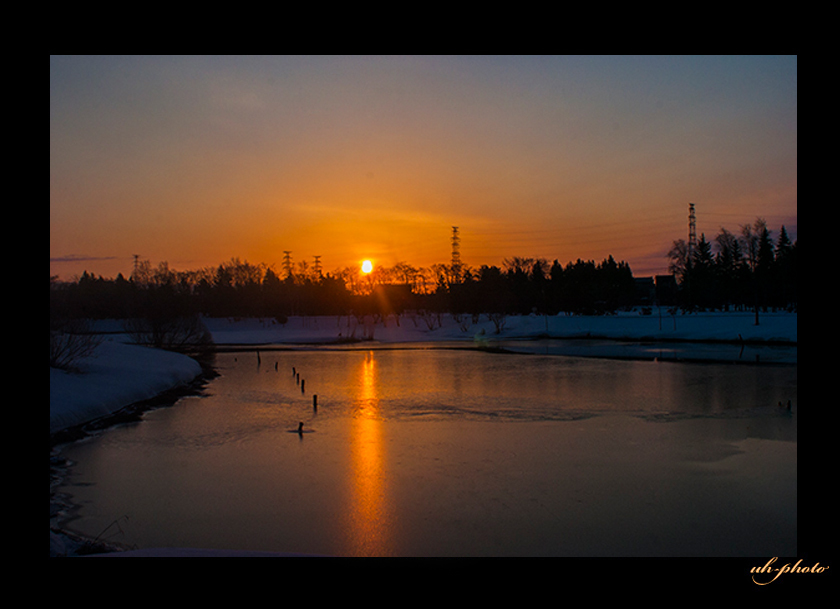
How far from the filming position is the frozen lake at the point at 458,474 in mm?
8867

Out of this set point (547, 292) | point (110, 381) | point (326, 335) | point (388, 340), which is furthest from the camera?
point (547, 292)

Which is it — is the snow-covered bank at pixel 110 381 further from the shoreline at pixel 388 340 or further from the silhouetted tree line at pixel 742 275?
the silhouetted tree line at pixel 742 275

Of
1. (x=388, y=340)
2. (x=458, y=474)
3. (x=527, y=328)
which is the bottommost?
(x=388, y=340)

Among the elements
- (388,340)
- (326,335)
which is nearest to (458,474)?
(388,340)

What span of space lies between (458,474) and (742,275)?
232 ft

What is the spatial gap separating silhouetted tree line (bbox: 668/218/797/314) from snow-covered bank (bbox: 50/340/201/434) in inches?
2210

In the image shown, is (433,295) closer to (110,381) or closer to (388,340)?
(388,340)

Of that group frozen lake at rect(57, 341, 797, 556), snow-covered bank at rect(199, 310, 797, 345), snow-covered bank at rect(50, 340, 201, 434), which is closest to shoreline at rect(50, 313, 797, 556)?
snow-covered bank at rect(199, 310, 797, 345)

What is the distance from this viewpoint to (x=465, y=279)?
95.4 m

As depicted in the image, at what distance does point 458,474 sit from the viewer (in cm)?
1209

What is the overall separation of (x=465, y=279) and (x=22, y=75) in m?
91.8

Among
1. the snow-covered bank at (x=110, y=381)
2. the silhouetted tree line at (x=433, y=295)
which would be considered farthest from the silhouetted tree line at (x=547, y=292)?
the snow-covered bank at (x=110, y=381)

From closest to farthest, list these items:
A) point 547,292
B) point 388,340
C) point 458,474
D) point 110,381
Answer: point 458,474
point 110,381
point 388,340
point 547,292

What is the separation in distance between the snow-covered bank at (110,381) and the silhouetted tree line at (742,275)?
56.1 metres
